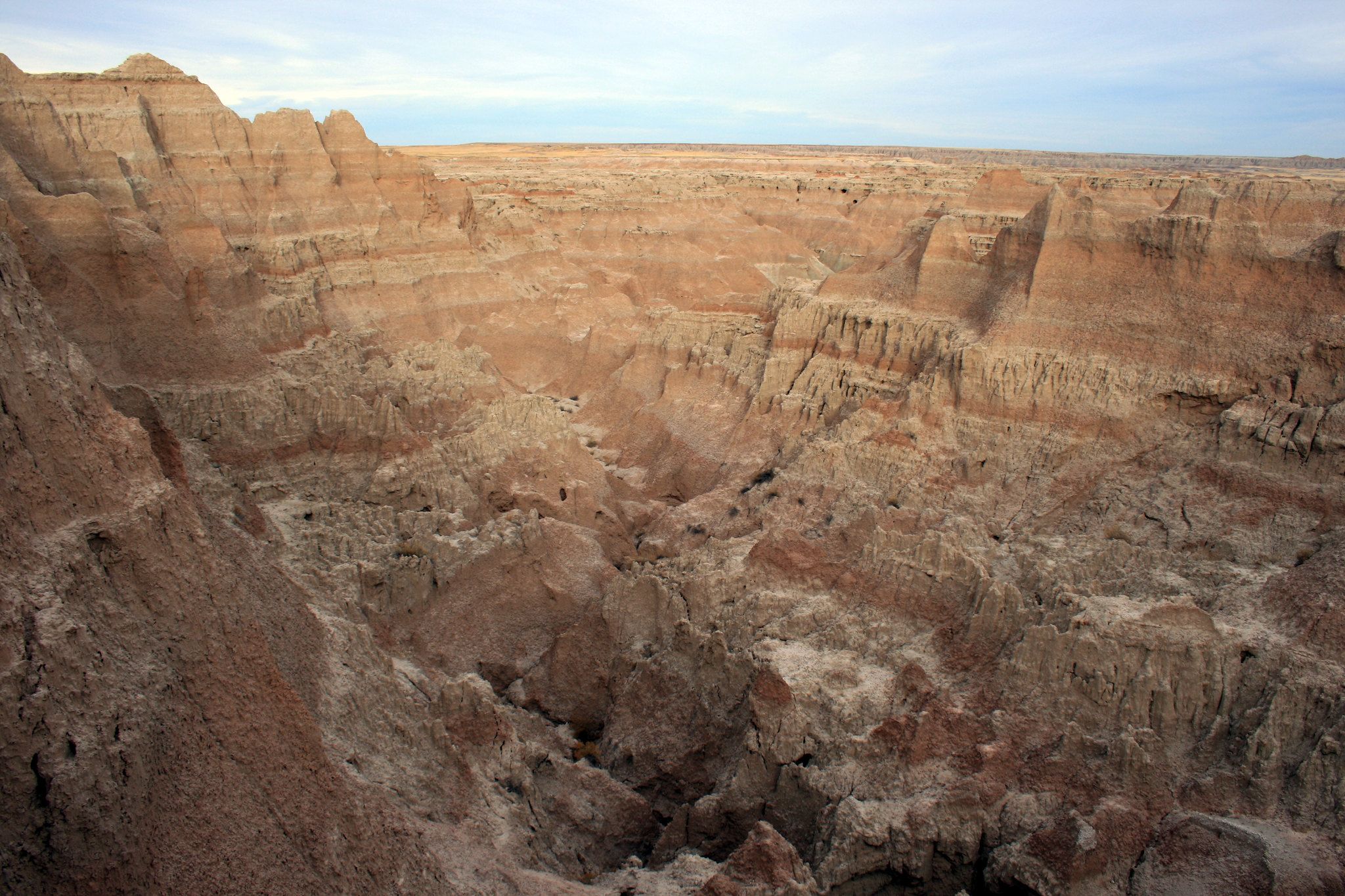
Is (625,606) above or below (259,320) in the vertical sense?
below

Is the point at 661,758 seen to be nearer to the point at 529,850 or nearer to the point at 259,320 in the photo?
the point at 529,850

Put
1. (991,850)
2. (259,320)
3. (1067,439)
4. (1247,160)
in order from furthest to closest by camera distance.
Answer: (1247,160)
(259,320)
(1067,439)
(991,850)

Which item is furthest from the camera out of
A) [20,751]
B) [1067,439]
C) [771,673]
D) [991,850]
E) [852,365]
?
[852,365]

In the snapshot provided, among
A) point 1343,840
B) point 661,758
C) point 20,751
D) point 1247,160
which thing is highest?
point 1247,160

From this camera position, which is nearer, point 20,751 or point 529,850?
point 20,751

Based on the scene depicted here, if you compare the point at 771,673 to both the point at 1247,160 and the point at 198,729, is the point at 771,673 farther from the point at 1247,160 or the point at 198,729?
the point at 1247,160

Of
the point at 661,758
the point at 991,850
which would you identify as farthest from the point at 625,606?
the point at 991,850

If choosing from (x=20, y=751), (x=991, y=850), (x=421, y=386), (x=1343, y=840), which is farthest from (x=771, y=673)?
(x=421, y=386)
